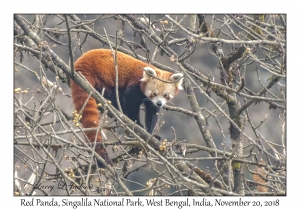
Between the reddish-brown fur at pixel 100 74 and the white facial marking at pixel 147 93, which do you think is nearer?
the reddish-brown fur at pixel 100 74

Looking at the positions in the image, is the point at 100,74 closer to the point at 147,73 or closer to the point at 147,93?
the point at 147,73

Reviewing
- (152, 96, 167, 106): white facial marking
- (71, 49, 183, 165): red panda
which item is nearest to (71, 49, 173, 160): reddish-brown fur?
(71, 49, 183, 165): red panda

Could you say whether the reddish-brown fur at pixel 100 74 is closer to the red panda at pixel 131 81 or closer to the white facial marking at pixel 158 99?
the red panda at pixel 131 81

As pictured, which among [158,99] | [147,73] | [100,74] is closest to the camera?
[147,73]

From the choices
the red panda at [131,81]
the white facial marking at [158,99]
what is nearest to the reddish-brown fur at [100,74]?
the red panda at [131,81]

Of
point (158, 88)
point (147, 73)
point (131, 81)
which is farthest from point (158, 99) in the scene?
point (147, 73)

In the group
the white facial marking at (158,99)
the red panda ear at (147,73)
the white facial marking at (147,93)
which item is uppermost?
the red panda ear at (147,73)
